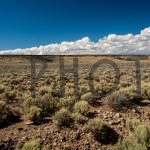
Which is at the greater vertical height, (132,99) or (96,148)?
(132,99)

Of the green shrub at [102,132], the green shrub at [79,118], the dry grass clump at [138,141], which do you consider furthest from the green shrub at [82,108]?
the dry grass clump at [138,141]

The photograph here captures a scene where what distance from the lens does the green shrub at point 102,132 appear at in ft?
27.6

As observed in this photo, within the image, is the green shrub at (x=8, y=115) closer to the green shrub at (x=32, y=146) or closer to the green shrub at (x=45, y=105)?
the green shrub at (x=45, y=105)

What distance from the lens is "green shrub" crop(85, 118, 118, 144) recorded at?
27.6ft

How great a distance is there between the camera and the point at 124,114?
10680 mm

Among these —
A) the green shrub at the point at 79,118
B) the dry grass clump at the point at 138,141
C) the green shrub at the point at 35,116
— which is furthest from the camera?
the green shrub at the point at 35,116

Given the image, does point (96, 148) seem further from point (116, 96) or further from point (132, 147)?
point (116, 96)

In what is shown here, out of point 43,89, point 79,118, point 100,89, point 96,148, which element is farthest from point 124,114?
point 43,89

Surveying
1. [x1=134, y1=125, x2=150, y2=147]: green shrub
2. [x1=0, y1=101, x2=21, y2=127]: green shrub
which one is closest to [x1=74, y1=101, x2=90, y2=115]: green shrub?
[x1=0, y1=101, x2=21, y2=127]: green shrub

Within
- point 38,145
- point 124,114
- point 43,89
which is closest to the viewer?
point 38,145

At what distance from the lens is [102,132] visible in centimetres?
860

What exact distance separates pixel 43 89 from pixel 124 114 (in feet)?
24.8

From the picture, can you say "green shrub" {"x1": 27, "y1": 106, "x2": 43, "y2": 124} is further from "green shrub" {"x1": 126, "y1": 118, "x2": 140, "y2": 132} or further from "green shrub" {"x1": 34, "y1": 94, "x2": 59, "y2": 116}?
"green shrub" {"x1": 126, "y1": 118, "x2": 140, "y2": 132}

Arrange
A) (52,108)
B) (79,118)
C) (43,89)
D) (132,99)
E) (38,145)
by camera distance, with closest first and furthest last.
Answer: (38,145) → (79,118) → (52,108) → (132,99) → (43,89)
